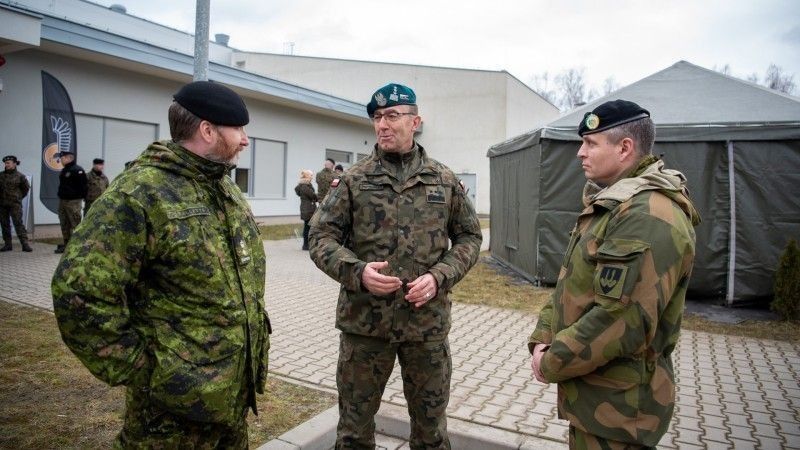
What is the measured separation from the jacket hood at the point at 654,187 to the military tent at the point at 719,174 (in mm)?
6227

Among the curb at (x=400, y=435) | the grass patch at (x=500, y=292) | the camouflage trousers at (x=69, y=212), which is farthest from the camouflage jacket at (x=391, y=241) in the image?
the camouflage trousers at (x=69, y=212)

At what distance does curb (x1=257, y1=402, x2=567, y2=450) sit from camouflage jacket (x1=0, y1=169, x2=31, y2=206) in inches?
379

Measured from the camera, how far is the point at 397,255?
274cm

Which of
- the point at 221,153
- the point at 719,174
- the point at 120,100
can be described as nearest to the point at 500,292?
the point at 719,174

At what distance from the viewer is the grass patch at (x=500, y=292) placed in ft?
25.6

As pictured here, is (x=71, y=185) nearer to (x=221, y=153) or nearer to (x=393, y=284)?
(x=221, y=153)

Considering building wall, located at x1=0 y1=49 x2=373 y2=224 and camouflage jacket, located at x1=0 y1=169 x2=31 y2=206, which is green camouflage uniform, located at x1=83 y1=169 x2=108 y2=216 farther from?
building wall, located at x1=0 y1=49 x2=373 y2=224

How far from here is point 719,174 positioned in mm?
7613

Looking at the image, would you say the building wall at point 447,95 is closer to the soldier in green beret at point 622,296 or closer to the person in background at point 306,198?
the person in background at point 306,198

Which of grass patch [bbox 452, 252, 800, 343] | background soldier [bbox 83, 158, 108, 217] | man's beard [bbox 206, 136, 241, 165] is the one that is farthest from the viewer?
background soldier [bbox 83, 158, 108, 217]

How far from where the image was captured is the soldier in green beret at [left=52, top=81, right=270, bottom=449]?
67.1 inches

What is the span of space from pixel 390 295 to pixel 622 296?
3.94ft

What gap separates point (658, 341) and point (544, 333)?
0.48 m

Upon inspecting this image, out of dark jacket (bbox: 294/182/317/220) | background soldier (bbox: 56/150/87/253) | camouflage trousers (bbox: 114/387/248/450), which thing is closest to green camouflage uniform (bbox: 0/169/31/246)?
background soldier (bbox: 56/150/87/253)
